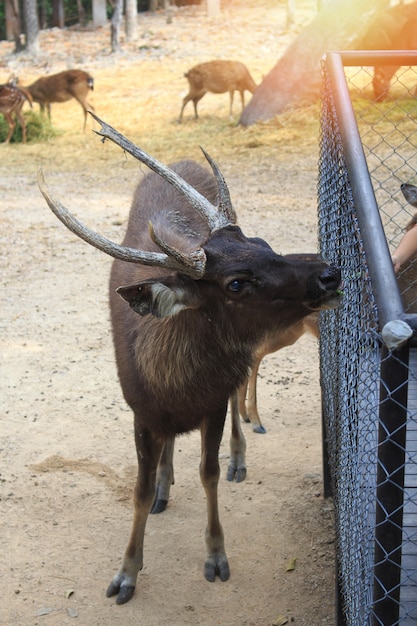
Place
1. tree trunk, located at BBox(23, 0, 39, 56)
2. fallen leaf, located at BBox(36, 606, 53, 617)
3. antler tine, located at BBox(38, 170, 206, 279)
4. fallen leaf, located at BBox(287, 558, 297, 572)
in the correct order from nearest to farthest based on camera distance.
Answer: antler tine, located at BBox(38, 170, 206, 279)
fallen leaf, located at BBox(36, 606, 53, 617)
fallen leaf, located at BBox(287, 558, 297, 572)
tree trunk, located at BBox(23, 0, 39, 56)

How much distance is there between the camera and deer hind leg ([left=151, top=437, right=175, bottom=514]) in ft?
14.9

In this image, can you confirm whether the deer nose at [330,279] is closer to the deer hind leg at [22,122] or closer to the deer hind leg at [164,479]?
the deer hind leg at [164,479]

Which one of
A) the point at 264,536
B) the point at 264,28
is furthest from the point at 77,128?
the point at 264,536

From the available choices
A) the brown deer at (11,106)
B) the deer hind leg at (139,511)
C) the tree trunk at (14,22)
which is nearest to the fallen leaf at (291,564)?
Answer: the deer hind leg at (139,511)

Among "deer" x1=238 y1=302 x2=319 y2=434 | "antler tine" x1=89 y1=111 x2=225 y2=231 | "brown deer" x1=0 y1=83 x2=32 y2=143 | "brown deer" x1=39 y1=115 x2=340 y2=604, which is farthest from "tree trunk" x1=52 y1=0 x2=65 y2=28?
"antler tine" x1=89 y1=111 x2=225 y2=231

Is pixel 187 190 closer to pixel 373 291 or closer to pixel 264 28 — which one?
pixel 373 291

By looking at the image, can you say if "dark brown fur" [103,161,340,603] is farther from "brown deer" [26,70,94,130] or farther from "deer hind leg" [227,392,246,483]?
"brown deer" [26,70,94,130]

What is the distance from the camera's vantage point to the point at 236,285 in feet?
10.8

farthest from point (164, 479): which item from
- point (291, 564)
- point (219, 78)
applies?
point (219, 78)

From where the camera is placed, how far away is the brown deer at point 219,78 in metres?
17.9

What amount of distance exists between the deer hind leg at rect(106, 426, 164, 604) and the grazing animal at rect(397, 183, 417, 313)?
1668mm

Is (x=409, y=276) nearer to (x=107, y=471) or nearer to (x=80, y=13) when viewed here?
(x=107, y=471)

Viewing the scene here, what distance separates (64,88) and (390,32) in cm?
804

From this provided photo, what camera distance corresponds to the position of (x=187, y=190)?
3625mm
